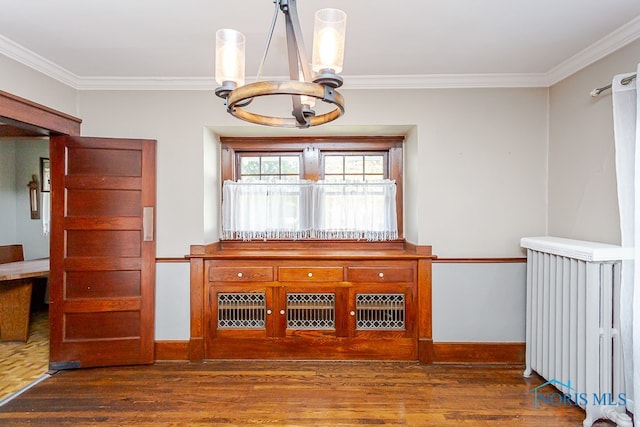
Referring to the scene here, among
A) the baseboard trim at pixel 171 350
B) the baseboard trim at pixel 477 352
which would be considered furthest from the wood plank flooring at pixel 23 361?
the baseboard trim at pixel 477 352

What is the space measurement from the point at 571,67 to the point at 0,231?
623 cm

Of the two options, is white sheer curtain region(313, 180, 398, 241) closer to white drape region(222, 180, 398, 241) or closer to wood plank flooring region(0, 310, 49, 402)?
white drape region(222, 180, 398, 241)

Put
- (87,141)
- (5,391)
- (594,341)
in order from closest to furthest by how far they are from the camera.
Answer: (594,341) → (5,391) → (87,141)

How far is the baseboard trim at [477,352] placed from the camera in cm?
293

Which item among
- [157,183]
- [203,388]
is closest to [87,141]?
[157,183]

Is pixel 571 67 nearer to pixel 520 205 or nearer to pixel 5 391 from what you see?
pixel 520 205

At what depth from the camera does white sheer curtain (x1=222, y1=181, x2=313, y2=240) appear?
10.8 feet

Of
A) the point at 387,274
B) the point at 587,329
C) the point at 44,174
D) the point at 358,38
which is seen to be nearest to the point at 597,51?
the point at 358,38

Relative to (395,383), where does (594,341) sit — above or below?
above

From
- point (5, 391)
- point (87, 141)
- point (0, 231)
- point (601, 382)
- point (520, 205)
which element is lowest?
point (5, 391)

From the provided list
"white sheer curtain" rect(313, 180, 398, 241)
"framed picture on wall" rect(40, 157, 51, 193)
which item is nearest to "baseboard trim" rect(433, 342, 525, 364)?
"white sheer curtain" rect(313, 180, 398, 241)

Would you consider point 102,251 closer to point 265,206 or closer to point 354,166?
point 265,206

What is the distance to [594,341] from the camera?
2061 mm

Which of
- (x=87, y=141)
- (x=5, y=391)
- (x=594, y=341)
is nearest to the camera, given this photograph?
(x=594, y=341)
